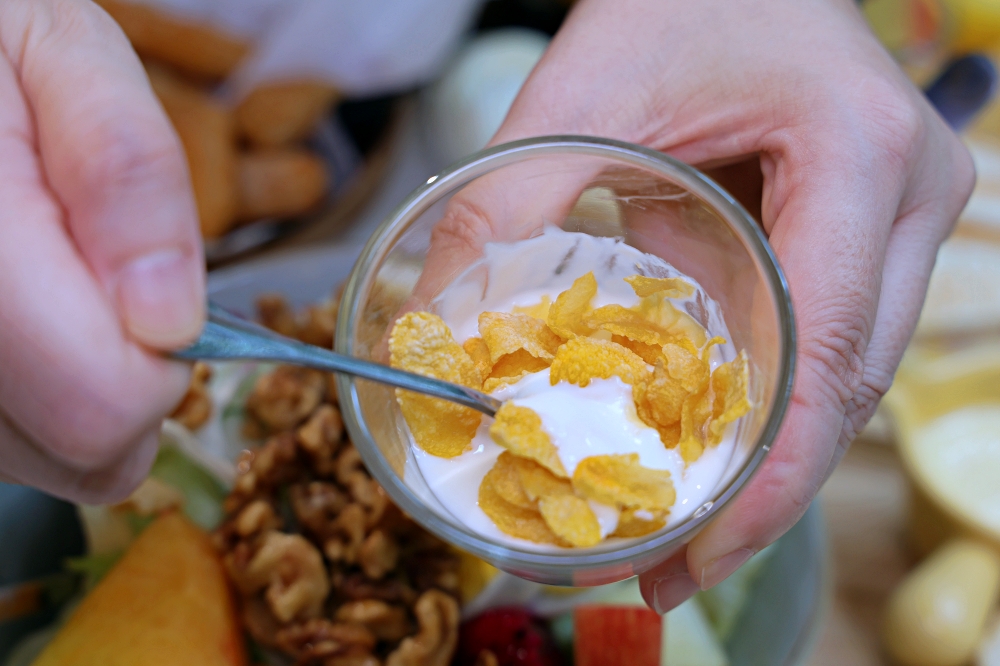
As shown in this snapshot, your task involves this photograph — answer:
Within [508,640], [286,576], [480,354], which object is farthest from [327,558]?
[480,354]

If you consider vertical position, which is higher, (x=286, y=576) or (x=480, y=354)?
(x=480, y=354)

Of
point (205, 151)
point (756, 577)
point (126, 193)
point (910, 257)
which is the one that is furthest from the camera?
point (205, 151)

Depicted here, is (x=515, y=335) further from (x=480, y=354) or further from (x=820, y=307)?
(x=820, y=307)

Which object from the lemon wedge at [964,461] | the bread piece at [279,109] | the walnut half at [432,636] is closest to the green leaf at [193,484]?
the walnut half at [432,636]

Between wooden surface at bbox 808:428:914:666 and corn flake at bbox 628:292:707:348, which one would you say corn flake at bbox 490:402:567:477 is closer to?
corn flake at bbox 628:292:707:348

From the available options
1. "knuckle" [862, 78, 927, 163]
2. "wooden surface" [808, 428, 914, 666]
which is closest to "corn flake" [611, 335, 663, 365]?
"knuckle" [862, 78, 927, 163]

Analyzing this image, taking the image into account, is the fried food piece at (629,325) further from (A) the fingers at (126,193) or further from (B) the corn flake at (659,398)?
(A) the fingers at (126,193)
